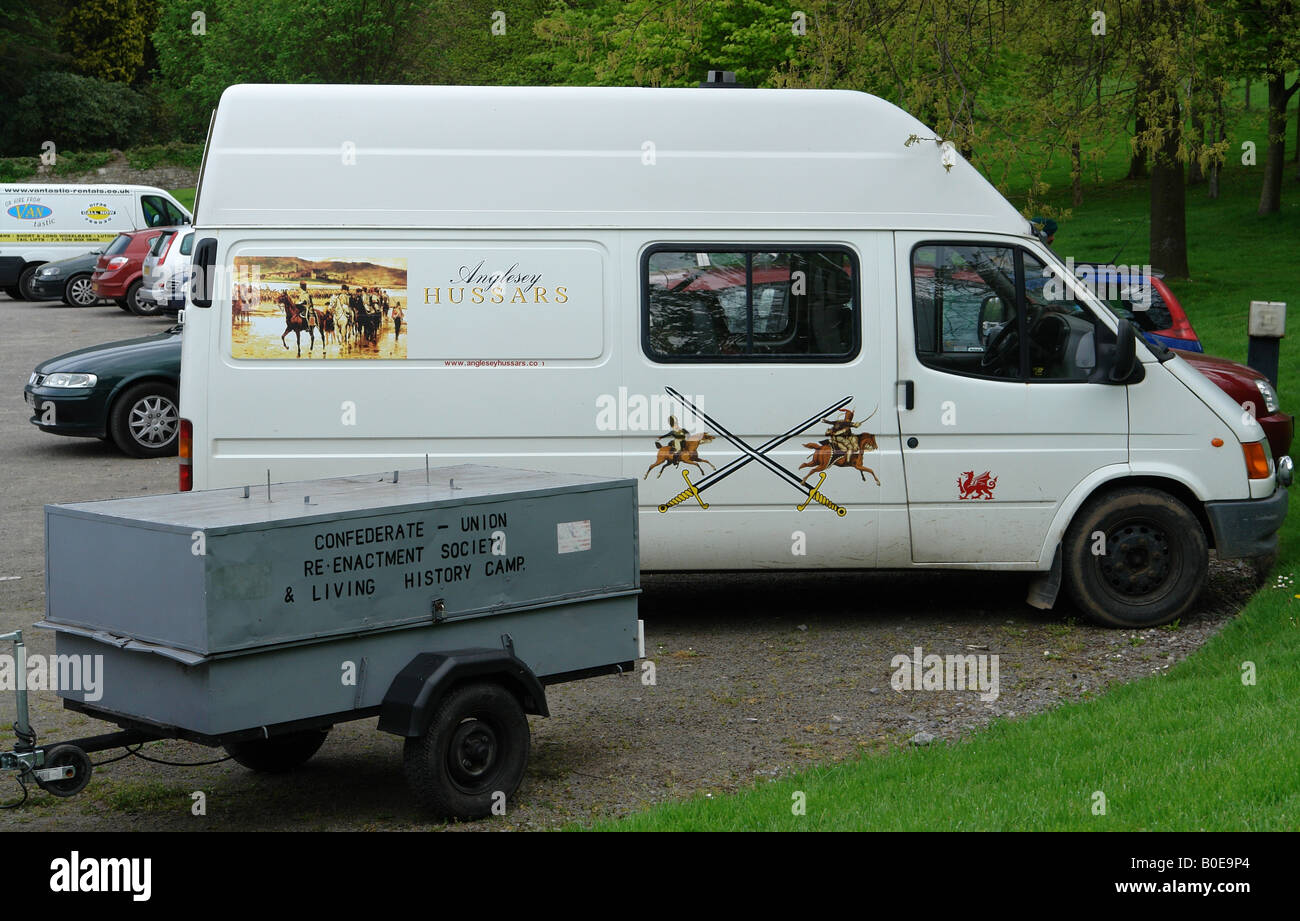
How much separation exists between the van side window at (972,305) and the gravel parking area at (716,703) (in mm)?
1658

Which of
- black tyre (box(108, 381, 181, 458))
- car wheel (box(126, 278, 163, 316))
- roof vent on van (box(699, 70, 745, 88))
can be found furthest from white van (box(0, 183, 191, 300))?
roof vent on van (box(699, 70, 745, 88))

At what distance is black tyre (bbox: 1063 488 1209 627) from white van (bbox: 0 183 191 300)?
2910 centimetres

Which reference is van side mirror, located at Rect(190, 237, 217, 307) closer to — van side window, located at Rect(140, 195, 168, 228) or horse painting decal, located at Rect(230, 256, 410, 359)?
horse painting decal, located at Rect(230, 256, 410, 359)

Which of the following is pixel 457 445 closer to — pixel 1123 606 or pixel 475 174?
pixel 475 174

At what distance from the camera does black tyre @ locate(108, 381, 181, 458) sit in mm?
15281

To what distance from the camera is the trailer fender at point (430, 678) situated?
220 inches

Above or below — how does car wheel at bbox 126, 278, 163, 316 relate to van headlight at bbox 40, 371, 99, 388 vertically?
above

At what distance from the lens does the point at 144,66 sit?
73312 millimetres

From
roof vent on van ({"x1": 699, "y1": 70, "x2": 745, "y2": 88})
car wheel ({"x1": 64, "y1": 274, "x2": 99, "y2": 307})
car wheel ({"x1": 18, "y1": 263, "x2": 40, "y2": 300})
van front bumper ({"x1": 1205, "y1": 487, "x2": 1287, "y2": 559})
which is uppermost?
car wheel ({"x1": 18, "y1": 263, "x2": 40, "y2": 300})

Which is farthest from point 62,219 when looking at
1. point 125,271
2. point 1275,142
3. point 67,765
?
point 67,765

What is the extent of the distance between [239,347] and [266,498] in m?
2.50

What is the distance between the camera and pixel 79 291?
32562mm

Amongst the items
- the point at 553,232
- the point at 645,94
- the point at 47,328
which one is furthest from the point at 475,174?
the point at 47,328

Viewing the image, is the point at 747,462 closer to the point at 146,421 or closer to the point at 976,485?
the point at 976,485
